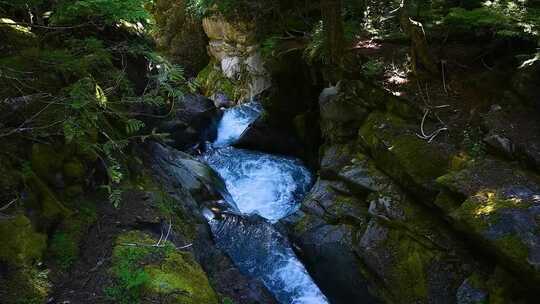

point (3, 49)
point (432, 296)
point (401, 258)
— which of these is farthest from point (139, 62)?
point (432, 296)

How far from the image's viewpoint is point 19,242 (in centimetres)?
532

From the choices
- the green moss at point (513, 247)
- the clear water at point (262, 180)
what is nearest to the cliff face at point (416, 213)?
the green moss at point (513, 247)

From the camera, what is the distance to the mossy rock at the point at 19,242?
520cm

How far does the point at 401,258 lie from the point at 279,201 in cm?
516

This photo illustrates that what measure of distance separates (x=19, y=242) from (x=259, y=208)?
7.75 m

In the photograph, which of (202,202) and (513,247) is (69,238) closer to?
(202,202)

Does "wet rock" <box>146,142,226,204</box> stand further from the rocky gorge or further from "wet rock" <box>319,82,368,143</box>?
"wet rock" <box>319,82,368,143</box>

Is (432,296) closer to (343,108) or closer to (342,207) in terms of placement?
(342,207)

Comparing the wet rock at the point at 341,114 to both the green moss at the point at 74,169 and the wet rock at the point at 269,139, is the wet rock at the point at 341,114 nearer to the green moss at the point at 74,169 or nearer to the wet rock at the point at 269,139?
the wet rock at the point at 269,139

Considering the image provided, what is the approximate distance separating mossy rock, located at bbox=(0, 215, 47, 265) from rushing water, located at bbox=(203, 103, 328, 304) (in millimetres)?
4404

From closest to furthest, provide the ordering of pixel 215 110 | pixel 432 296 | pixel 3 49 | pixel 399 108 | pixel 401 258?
pixel 3 49
pixel 432 296
pixel 401 258
pixel 399 108
pixel 215 110

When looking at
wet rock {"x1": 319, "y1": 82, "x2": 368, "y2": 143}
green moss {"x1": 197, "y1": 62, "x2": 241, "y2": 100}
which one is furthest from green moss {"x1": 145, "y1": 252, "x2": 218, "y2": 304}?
green moss {"x1": 197, "y1": 62, "x2": 241, "y2": 100}

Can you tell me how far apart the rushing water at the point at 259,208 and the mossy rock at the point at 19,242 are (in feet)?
14.5

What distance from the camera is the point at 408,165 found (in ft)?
27.8
